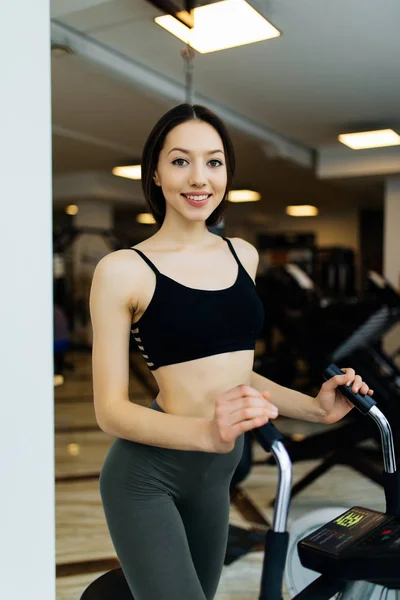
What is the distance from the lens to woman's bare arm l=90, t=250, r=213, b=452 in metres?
1.11

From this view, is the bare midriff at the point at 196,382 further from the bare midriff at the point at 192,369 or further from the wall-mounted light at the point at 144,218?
the wall-mounted light at the point at 144,218

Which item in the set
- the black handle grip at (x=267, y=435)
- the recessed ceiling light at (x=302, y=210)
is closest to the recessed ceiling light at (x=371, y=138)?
the black handle grip at (x=267, y=435)

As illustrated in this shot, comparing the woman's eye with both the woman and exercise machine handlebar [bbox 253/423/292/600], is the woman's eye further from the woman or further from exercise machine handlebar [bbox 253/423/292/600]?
exercise machine handlebar [bbox 253/423/292/600]

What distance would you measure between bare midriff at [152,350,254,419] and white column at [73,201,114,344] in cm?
877

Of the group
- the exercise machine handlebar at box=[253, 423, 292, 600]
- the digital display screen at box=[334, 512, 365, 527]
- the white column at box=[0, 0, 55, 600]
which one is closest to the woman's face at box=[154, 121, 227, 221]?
the white column at box=[0, 0, 55, 600]

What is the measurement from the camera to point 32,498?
121cm

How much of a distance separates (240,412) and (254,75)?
4032mm

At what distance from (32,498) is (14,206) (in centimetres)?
59

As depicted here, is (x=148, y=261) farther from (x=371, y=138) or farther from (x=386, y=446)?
(x=371, y=138)

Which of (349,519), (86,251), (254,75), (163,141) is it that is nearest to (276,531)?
(349,519)

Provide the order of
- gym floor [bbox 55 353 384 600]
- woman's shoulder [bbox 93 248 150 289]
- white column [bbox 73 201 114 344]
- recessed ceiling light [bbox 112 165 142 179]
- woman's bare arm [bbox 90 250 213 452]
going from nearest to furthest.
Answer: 1. woman's bare arm [bbox 90 250 213 452]
2. woman's shoulder [bbox 93 248 150 289]
3. gym floor [bbox 55 353 384 600]
4. recessed ceiling light [bbox 112 165 142 179]
5. white column [bbox 73 201 114 344]

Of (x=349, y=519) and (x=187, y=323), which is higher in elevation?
(x=187, y=323)

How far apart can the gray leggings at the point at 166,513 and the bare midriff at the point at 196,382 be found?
A: 89 millimetres

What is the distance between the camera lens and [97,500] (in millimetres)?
3578
